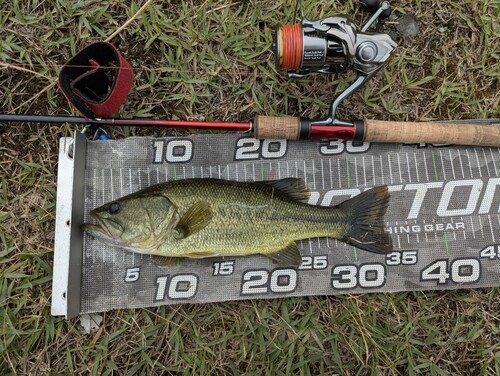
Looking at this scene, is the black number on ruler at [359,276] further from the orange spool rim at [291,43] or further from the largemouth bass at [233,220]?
the orange spool rim at [291,43]

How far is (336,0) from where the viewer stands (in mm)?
3527

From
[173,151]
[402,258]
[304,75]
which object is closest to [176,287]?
[173,151]

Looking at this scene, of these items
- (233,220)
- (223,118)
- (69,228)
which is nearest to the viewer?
(233,220)

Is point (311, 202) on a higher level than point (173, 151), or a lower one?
lower

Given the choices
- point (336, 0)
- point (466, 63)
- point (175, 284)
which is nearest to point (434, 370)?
point (175, 284)

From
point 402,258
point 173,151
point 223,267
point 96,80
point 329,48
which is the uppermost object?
point 329,48

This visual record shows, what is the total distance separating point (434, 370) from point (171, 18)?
3500 millimetres

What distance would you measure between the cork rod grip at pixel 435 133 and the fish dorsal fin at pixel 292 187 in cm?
59

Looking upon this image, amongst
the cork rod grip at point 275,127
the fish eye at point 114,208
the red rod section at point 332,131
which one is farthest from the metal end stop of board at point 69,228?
the red rod section at point 332,131

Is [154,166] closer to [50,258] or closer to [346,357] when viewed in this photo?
[50,258]

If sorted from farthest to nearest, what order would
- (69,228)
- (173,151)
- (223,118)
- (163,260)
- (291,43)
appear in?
A: 1. (223,118)
2. (173,151)
3. (163,260)
4. (69,228)
5. (291,43)

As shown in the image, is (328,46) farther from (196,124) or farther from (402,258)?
(402,258)

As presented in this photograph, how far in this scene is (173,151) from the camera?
10.8 ft

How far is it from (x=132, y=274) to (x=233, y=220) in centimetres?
92
